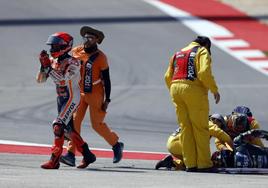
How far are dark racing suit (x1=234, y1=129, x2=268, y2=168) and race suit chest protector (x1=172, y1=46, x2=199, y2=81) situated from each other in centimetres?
100

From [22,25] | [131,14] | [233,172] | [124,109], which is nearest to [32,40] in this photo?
Result: [22,25]

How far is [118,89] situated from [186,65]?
27.9 feet

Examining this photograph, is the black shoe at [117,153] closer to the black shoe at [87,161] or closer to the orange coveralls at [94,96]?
the orange coveralls at [94,96]

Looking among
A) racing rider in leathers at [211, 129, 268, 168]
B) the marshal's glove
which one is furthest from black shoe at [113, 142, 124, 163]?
the marshal's glove

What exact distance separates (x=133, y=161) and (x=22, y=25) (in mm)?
13869

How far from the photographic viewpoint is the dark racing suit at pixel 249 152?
11.9 metres

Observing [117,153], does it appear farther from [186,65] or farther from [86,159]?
[186,65]

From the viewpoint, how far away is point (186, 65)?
11945mm

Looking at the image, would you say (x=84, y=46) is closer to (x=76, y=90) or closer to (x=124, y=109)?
(x=76, y=90)

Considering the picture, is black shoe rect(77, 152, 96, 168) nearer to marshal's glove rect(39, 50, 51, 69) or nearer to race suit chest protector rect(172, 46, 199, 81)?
A: marshal's glove rect(39, 50, 51, 69)

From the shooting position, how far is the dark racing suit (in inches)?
470

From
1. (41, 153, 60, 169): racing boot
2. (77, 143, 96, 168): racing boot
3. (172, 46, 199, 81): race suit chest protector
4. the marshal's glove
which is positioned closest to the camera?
(41, 153, 60, 169): racing boot

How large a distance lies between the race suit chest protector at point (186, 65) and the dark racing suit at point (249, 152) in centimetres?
100

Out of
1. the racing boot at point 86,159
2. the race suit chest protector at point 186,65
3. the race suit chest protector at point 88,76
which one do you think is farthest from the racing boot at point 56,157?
the race suit chest protector at point 186,65
